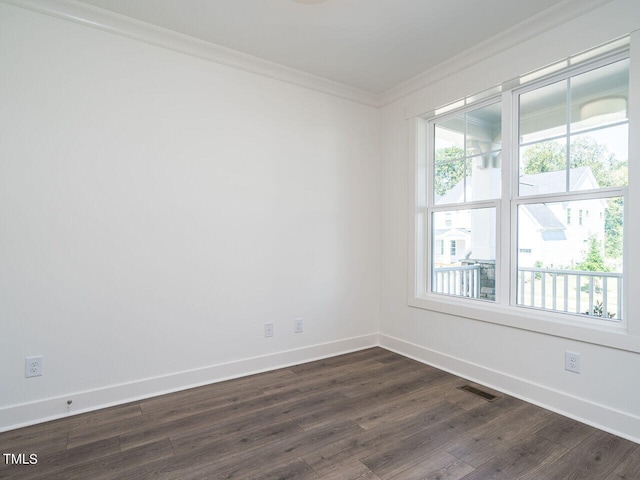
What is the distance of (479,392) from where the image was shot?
8.40ft

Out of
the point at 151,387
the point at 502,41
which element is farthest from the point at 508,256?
the point at 151,387

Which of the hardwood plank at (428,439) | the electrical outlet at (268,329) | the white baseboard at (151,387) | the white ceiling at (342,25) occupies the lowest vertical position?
the hardwood plank at (428,439)

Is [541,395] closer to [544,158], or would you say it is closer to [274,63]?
[544,158]

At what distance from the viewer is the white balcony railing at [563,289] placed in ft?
7.34

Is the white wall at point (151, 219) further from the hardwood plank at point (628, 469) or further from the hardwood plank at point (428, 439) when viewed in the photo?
the hardwood plank at point (628, 469)

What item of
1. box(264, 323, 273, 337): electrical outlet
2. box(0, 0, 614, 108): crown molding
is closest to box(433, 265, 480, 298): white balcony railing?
box(264, 323, 273, 337): electrical outlet

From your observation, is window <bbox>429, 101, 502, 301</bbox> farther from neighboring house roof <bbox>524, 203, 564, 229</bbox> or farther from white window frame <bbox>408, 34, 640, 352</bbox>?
neighboring house roof <bbox>524, 203, 564, 229</bbox>

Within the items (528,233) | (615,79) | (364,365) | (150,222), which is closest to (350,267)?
(364,365)

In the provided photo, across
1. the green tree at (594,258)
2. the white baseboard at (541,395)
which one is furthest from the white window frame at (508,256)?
the white baseboard at (541,395)

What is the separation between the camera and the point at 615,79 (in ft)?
7.18

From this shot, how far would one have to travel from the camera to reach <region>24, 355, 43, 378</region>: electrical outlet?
83.7 inches

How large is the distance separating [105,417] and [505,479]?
7.72 feet

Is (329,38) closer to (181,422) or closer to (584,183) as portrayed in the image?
(584,183)

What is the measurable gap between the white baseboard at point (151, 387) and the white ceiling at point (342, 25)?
8.47 ft
